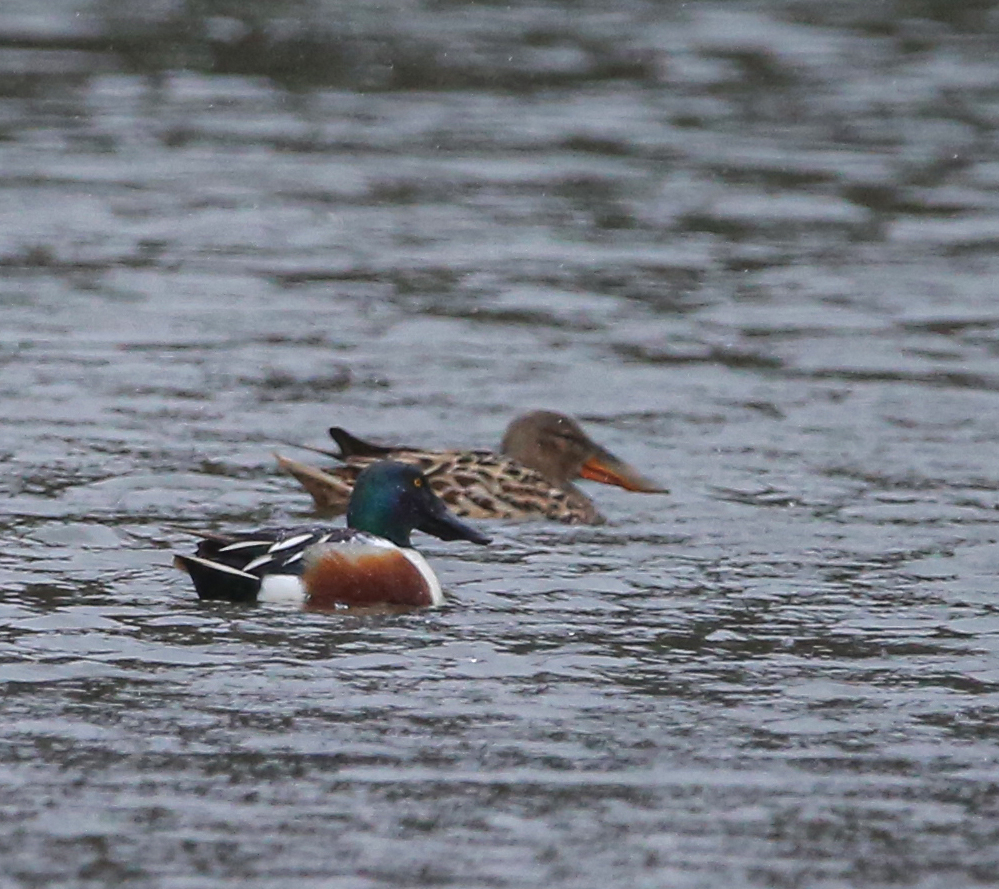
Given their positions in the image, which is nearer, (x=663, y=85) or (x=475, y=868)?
(x=475, y=868)

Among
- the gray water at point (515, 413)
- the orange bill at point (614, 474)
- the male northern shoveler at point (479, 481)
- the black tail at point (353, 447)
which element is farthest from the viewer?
the orange bill at point (614, 474)

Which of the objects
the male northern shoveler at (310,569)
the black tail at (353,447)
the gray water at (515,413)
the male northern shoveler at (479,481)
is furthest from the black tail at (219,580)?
the black tail at (353,447)

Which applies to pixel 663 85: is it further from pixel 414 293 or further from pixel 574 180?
pixel 414 293

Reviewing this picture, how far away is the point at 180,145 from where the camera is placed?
2033 cm

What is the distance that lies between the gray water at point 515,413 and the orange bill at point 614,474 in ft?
0.49

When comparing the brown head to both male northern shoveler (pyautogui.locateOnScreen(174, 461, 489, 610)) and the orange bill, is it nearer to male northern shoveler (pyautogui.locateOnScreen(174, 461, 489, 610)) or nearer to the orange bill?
the orange bill

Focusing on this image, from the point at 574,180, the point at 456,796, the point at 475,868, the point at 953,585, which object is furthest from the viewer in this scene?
the point at 574,180

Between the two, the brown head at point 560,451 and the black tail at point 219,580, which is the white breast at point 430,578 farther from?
the brown head at point 560,451

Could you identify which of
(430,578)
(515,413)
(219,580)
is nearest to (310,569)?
(219,580)

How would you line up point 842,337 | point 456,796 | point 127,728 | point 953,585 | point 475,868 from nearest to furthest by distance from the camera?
point 475,868 → point 456,796 → point 127,728 → point 953,585 → point 842,337

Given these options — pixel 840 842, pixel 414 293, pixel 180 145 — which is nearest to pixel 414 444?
pixel 414 293

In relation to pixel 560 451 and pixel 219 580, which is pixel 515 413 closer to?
pixel 560 451

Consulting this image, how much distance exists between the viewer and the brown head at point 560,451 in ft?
40.8

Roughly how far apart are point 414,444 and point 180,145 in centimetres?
796
